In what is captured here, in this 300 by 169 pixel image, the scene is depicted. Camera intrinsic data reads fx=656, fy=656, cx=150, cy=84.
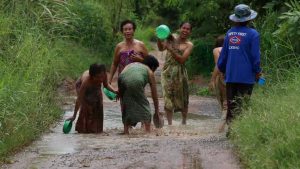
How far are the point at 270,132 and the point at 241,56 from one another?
2.28 m

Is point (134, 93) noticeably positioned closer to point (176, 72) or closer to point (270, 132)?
point (176, 72)

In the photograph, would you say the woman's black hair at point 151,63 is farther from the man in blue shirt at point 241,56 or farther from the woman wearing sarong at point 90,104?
the man in blue shirt at point 241,56

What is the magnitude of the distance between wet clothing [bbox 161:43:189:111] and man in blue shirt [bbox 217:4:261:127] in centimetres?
278

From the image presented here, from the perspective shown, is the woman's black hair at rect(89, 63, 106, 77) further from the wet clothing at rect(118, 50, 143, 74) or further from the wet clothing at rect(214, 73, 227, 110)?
the wet clothing at rect(214, 73, 227, 110)

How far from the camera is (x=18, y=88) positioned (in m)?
8.26

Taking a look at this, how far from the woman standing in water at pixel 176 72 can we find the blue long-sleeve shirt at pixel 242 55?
2.60 m

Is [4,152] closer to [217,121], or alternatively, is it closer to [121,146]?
[121,146]

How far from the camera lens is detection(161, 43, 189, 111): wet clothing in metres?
10.8

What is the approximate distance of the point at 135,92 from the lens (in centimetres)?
911

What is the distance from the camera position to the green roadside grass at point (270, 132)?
5082 millimetres

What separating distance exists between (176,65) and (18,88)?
3297 mm

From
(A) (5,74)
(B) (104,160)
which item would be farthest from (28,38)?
(B) (104,160)

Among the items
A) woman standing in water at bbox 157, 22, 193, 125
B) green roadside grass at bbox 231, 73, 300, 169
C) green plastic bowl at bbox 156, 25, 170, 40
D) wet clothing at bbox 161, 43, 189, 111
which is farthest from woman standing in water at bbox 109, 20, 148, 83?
green roadside grass at bbox 231, 73, 300, 169

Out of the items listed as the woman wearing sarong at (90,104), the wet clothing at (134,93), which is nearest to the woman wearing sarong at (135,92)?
the wet clothing at (134,93)
